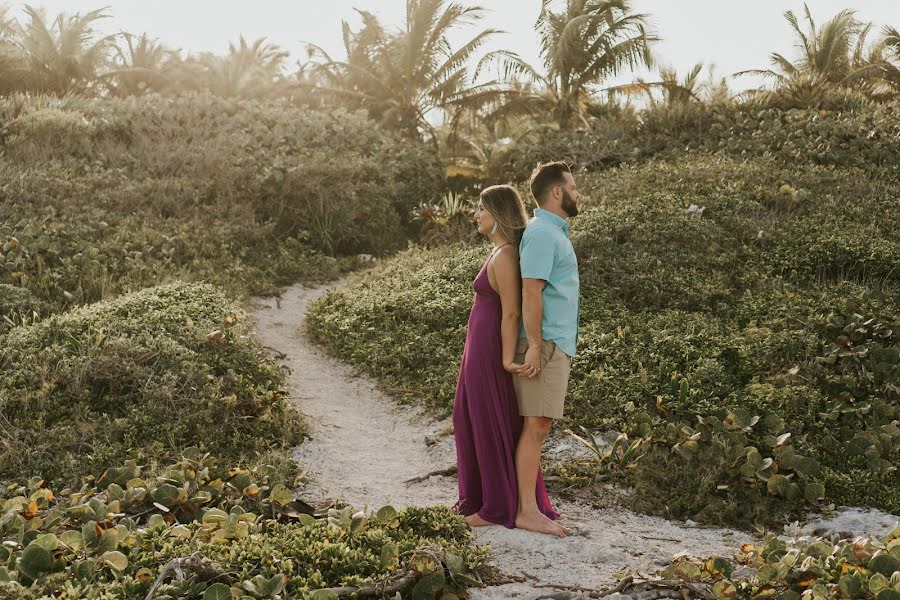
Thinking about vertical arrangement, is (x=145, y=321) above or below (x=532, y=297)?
below

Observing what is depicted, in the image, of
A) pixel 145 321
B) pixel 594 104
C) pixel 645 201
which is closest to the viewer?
pixel 145 321

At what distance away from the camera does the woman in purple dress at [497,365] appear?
5.25m

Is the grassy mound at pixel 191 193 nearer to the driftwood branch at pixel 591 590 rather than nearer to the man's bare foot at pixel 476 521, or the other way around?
the man's bare foot at pixel 476 521

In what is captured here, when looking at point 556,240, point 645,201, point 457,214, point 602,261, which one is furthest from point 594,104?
point 556,240

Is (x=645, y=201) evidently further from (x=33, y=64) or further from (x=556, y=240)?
(x=33, y=64)

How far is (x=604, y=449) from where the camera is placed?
23.8ft

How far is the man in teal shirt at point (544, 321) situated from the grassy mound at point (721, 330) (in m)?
1.54

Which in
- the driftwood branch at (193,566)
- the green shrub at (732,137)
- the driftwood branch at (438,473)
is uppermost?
the green shrub at (732,137)

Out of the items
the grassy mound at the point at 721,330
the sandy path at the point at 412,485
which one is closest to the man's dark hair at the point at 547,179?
the sandy path at the point at 412,485

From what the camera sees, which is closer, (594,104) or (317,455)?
(317,455)

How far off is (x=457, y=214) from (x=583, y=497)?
10306mm

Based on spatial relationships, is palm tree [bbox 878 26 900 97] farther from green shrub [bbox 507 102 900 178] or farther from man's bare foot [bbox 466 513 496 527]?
man's bare foot [bbox 466 513 496 527]

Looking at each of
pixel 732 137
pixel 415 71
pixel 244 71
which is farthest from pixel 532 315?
pixel 244 71

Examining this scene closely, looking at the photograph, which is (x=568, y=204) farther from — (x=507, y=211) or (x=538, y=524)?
(x=538, y=524)
